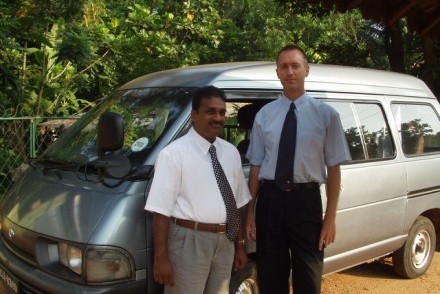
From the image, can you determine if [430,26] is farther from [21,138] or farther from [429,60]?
[21,138]

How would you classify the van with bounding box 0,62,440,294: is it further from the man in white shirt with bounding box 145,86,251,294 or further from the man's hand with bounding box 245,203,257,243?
the man's hand with bounding box 245,203,257,243

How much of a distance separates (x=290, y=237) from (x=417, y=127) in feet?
8.80

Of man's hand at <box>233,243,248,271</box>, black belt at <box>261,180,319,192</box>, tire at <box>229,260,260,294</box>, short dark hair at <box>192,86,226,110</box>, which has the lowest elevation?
tire at <box>229,260,260,294</box>

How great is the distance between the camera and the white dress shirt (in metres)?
Result: 2.54

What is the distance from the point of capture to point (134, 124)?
11.5 feet

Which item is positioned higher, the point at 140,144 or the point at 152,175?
the point at 140,144

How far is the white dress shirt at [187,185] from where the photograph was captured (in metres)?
2.54

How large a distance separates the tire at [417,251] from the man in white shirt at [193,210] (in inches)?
113

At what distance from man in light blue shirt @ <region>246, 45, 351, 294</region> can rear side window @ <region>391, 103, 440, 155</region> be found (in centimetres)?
204

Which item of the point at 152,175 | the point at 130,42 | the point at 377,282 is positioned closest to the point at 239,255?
the point at 152,175

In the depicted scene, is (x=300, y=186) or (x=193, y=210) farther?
(x=300, y=186)

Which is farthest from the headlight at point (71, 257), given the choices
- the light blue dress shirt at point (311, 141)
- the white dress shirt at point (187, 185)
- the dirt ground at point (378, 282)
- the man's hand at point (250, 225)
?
the dirt ground at point (378, 282)

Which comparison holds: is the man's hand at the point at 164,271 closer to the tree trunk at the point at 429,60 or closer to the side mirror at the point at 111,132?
the side mirror at the point at 111,132

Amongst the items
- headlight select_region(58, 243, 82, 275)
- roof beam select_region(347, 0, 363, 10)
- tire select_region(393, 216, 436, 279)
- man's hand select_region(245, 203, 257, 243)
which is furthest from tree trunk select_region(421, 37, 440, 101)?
headlight select_region(58, 243, 82, 275)
